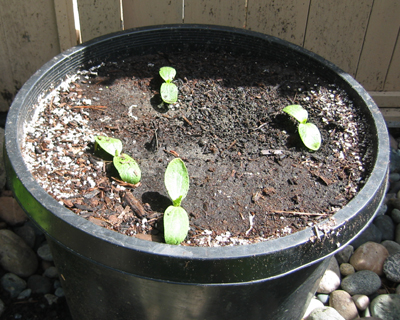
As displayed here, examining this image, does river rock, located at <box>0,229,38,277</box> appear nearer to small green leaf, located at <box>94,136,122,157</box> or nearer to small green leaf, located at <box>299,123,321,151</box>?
small green leaf, located at <box>94,136,122,157</box>

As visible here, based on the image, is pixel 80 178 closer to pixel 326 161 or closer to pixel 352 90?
pixel 326 161

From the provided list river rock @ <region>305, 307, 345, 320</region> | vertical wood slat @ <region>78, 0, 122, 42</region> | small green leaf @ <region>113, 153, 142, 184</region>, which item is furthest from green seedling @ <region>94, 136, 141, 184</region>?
vertical wood slat @ <region>78, 0, 122, 42</region>

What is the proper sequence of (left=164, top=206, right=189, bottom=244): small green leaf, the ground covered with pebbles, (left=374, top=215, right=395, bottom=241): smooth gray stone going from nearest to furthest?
(left=164, top=206, right=189, bottom=244): small green leaf → the ground covered with pebbles → (left=374, top=215, right=395, bottom=241): smooth gray stone

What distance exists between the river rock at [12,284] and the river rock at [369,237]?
1.45 m

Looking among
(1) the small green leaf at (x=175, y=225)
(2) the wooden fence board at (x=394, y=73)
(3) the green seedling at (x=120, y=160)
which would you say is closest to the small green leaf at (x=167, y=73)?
(3) the green seedling at (x=120, y=160)

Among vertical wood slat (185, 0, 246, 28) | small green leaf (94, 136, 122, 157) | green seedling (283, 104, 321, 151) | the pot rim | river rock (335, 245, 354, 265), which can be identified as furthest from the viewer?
vertical wood slat (185, 0, 246, 28)

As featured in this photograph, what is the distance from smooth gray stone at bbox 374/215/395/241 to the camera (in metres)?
1.92

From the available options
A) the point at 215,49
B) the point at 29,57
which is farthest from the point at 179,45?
the point at 29,57

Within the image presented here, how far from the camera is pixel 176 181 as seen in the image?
114 centimetres

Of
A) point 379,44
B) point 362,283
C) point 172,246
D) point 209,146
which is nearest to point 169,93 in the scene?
point 209,146

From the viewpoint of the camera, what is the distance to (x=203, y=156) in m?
1.32

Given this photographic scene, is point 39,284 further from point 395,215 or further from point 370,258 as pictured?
point 395,215

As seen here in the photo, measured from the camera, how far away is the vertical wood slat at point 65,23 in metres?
1.97

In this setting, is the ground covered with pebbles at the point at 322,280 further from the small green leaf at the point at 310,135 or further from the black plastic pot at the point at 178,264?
the small green leaf at the point at 310,135
